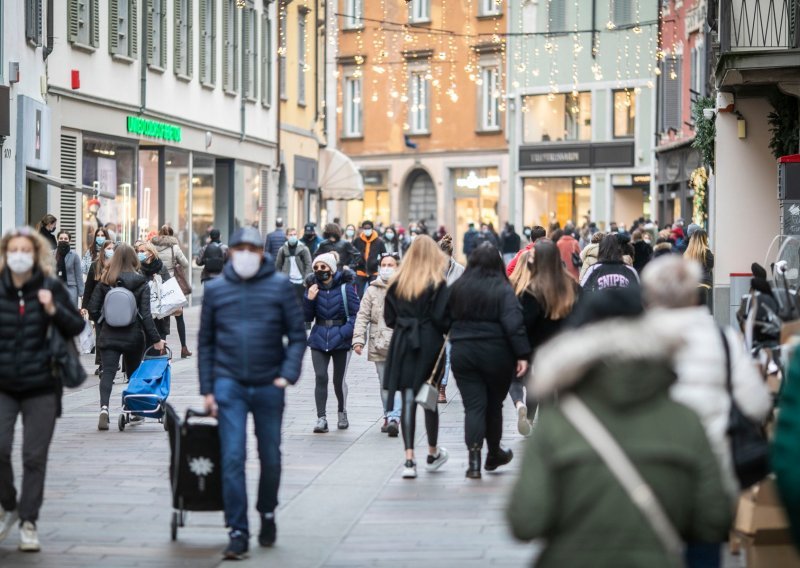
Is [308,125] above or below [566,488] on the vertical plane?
above

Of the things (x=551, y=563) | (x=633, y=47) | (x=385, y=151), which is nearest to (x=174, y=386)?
(x=551, y=563)

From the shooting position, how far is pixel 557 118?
53406mm

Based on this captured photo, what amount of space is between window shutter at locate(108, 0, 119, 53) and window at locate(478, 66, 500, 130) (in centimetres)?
2752

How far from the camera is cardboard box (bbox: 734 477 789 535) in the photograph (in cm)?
724

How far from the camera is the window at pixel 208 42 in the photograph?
34428 millimetres

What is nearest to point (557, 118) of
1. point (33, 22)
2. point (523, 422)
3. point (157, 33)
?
point (157, 33)

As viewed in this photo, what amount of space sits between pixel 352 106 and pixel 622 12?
13286 mm

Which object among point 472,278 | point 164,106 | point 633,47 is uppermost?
point 633,47

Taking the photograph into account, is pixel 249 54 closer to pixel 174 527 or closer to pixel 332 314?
pixel 332 314

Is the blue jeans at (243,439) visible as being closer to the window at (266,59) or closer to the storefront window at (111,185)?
the storefront window at (111,185)

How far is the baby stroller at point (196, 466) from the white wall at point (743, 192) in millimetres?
15601

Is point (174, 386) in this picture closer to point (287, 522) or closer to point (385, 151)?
point (287, 522)

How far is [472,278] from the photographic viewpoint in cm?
1120

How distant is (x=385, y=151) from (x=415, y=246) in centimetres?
4698
